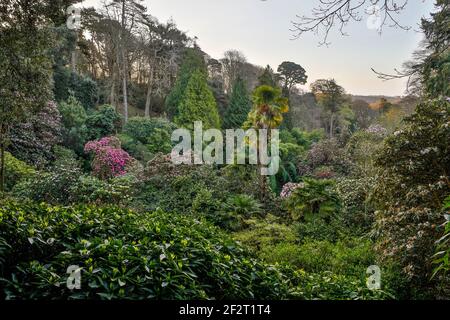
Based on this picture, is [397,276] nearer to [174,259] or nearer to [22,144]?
[174,259]

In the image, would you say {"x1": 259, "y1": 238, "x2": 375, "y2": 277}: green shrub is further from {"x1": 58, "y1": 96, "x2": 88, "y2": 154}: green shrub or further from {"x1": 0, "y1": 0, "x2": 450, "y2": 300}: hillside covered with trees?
{"x1": 58, "y1": 96, "x2": 88, "y2": 154}: green shrub

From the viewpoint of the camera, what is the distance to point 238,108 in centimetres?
2656

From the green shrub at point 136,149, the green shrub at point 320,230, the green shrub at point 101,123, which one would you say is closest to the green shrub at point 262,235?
the green shrub at point 320,230

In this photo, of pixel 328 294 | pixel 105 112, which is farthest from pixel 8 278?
pixel 105 112

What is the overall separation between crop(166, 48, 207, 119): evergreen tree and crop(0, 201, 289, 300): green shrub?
2173cm

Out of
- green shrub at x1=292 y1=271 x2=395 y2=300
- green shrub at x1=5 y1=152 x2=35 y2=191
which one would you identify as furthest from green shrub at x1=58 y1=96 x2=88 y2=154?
green shrub at x1=292 y1=271 x2=395 y2=300

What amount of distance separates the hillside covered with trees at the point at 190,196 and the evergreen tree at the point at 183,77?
0.14m

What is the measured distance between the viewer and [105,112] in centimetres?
1845

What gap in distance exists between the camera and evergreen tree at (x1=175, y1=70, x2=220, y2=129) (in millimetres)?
23797

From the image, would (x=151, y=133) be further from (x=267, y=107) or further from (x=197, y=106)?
(x=267, y=107)

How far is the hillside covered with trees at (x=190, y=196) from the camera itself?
3238mm

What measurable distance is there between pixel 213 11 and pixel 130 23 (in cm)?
1684

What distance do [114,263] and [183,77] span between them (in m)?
23.6

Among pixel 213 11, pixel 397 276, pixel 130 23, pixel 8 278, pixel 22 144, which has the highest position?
pixel 130 23
